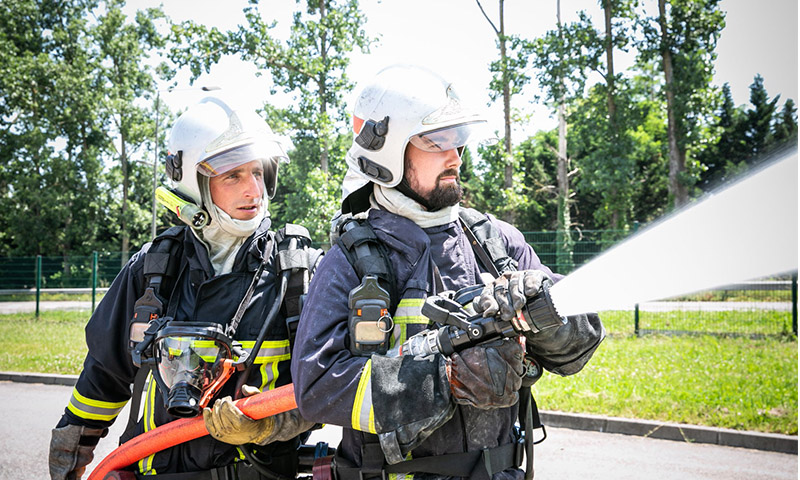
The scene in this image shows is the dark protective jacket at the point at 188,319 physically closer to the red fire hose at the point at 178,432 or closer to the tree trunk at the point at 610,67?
the red fire hose at the point at 178,432

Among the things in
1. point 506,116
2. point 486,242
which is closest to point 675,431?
point 486,242

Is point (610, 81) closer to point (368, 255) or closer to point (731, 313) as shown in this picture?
point (731, 313)

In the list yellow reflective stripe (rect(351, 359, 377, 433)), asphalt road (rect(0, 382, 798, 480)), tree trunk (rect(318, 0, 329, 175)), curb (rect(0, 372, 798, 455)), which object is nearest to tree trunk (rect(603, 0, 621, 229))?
tree trunk (rect(318, 0, 329, 175))

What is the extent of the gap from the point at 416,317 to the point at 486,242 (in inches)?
16.1

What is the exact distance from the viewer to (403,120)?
2.18m

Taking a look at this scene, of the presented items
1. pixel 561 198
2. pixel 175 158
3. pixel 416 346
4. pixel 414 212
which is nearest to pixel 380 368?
pixel 416 346

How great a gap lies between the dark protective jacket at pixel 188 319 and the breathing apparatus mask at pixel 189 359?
0.37 ft

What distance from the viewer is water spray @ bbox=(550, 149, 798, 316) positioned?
1.16 m

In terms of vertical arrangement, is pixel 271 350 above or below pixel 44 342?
above

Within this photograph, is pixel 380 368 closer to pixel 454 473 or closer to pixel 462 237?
pixel 454 473

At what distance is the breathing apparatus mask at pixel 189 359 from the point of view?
2404mm

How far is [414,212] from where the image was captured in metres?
2.16

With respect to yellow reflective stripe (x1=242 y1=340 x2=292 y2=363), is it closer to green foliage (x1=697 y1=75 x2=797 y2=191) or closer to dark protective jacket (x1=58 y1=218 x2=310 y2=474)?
dark protective jacket (x1=58 y1=218 x2=310 y2=474)

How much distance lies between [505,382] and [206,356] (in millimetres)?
1248
